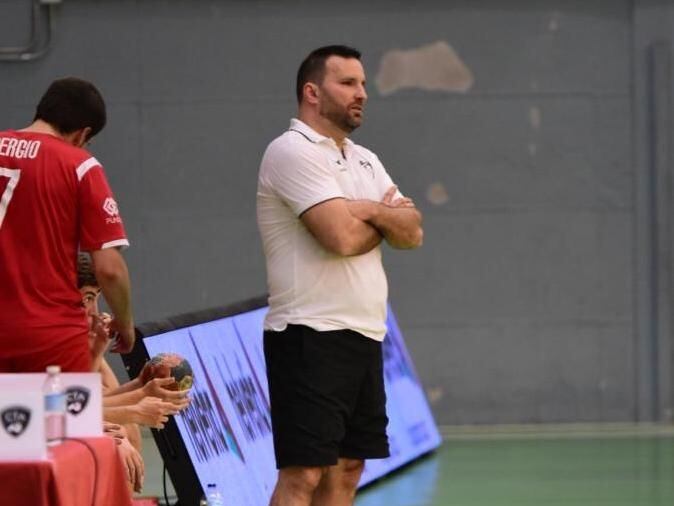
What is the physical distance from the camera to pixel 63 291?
4.94 meters

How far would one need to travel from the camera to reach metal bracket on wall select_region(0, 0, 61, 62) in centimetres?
941

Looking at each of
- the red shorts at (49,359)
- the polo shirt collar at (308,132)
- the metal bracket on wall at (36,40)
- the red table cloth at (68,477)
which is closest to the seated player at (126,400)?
the red shorts at (49,359)

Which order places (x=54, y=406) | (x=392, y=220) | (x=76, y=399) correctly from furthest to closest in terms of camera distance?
(x=392, y=220), (x=76, y=399), (x=54, y=406)

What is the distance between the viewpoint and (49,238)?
491cm

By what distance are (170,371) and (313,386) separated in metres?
0.46

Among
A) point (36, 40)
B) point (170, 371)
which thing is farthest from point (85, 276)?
point (36, 40)

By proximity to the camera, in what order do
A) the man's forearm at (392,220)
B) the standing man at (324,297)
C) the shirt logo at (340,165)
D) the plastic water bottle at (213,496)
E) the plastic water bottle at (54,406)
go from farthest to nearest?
the plastic water bottle at (213,496) → the shirt logo at (340,165) → the man's forearm at (392,220) → the standing man at (324,297) → the plastic water bottle at (54,406)

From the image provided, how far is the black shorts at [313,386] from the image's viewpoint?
4.71 meters

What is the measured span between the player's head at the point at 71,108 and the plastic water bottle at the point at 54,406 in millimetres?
1555

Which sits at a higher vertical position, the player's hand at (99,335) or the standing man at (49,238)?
the standing man at (49,238)

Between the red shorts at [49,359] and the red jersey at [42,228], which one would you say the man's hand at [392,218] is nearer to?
the red jersey at [42,228]

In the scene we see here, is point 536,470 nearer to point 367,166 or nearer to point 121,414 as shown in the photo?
point 367,166

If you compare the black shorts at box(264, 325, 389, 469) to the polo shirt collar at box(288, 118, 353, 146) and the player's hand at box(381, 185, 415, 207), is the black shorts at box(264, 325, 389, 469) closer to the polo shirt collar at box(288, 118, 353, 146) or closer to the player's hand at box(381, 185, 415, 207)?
the player's hand at box(381, 185, 415, 207)

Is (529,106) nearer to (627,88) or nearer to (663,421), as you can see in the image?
(627,88)
